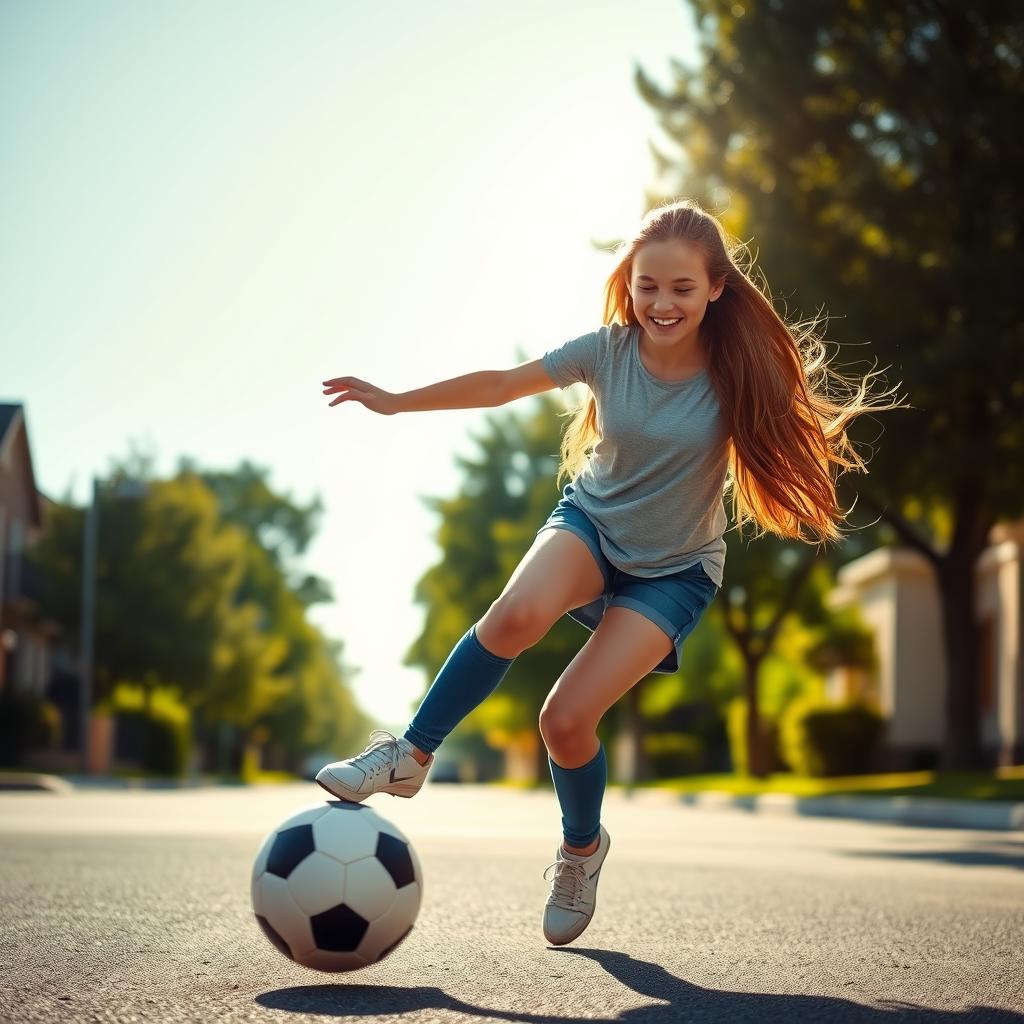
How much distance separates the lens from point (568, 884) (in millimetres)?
5211

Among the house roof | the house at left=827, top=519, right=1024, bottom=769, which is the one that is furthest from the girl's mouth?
the house roof

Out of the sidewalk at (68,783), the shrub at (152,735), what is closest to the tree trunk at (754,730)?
the sidewalk at (68,783)

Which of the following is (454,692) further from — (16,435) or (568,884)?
(16,435)

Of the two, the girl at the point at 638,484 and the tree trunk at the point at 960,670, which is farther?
the tree trunk at the point at 960,670

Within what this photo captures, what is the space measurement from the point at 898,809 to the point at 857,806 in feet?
4.57

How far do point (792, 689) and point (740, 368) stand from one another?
4841cm

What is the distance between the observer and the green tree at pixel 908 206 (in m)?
21.5

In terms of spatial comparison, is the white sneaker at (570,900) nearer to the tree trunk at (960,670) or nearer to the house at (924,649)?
the tree trunk at (960,670)

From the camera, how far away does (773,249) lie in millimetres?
22734

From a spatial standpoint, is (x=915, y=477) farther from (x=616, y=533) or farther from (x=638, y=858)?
(x=616, y=533)

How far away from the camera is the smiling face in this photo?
521 centimetres

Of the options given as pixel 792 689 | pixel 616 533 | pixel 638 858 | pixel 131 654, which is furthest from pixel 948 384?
pixel 792 689

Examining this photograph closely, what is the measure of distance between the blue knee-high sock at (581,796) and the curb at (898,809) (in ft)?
39.5

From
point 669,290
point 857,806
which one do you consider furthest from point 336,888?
point 857,806
